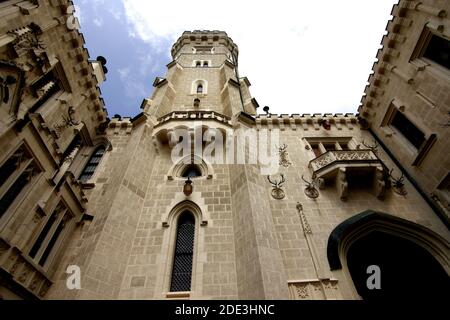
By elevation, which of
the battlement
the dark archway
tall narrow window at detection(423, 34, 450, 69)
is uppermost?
the battlement

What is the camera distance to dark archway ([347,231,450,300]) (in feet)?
29.0

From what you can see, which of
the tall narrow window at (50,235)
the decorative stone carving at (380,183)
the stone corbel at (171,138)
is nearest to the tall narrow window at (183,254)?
the stone corbel at (171,138)

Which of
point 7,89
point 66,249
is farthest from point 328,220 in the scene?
point 7,89

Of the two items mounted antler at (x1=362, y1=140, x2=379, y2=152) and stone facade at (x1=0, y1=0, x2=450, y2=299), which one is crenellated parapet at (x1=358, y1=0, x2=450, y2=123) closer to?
stone facade at (x1=0, y1=0, x2=450, y2=299)

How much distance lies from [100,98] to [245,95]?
36.7ft

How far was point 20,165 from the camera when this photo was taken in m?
7.57

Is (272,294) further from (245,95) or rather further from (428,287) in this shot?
(245,95)

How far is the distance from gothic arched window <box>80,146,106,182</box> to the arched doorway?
1115 cm

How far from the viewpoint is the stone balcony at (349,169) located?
10664 millimetres

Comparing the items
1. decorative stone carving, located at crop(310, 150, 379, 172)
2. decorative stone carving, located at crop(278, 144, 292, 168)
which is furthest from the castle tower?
decorative stone carving, located at crop(310, 150, 379, 172)

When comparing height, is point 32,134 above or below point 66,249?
above

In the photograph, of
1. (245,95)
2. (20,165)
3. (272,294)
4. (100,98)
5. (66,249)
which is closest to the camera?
Answer: (272,294)
